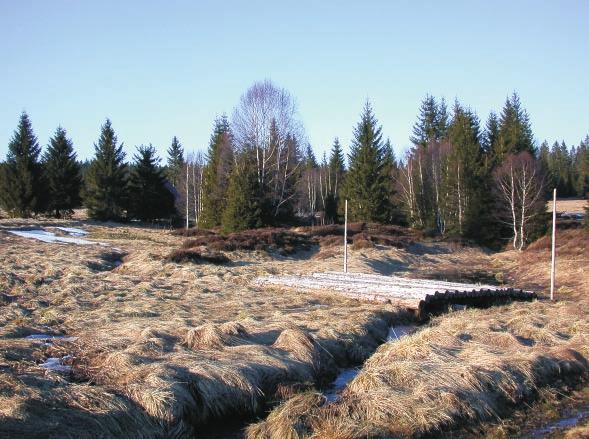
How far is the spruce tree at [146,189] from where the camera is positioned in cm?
5044

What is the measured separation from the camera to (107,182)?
47.9m

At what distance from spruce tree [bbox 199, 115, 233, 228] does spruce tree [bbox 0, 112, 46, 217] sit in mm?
13219

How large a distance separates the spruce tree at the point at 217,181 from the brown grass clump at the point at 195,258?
67.3 ft

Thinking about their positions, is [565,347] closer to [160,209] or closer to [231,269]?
[231,269]

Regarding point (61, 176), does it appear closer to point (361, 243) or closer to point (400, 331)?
point (361, 243)

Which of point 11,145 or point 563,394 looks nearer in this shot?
point 563,394

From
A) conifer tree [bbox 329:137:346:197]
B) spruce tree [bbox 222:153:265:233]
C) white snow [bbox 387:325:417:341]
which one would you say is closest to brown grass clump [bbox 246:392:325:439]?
white snow [bbox 387:325:417:341]

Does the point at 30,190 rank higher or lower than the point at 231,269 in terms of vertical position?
higher

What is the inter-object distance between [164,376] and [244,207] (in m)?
29.6

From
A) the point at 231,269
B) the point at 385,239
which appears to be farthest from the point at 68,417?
the point at 385,239

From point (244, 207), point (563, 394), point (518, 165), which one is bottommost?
point (563, 394)

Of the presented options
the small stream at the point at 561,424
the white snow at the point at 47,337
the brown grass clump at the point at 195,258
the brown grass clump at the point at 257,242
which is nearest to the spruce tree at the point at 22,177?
the brown grass clump at the point at 257,242

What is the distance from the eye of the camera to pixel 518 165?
38281 millimetres

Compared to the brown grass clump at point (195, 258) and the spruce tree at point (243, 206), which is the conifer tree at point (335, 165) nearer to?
the spruce tree at point (243, 206)
